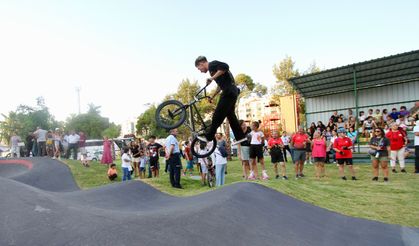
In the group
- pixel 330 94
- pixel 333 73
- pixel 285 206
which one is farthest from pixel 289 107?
pixel 285 206

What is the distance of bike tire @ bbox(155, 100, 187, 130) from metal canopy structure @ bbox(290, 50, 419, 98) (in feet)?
41.4

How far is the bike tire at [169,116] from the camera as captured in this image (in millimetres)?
7117

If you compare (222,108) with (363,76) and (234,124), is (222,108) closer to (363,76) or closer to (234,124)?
(234,124)

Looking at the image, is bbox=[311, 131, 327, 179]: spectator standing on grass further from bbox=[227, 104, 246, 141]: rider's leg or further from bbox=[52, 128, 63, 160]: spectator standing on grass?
bbox=[52, 128, 63, 160]: spectator standing on grass

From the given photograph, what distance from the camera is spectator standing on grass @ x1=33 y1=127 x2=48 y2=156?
18.0 meters

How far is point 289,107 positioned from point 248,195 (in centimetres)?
2508

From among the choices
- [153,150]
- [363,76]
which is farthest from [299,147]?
[363,76]

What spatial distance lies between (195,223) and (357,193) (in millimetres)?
6617

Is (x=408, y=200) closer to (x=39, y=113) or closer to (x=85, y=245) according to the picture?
(x=85, y=245)

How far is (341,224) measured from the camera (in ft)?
20.2

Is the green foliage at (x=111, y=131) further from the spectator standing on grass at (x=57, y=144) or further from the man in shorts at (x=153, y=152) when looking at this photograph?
the man in shorts at (x=153, y=152)

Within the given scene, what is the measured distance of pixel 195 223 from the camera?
4.44m

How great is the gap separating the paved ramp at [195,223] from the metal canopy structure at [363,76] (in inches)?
485

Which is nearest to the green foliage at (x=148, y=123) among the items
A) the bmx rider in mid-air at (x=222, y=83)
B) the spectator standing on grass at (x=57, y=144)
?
the spectator standing on grass at (x=57, y=144)
